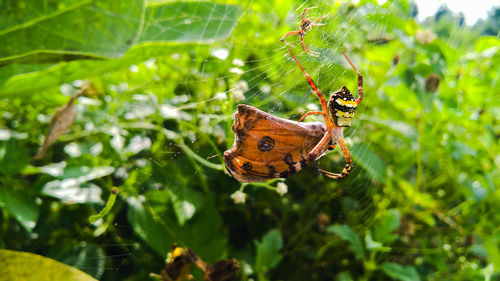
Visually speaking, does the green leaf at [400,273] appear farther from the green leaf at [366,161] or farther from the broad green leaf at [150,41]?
the broad green leaf at [150,41]

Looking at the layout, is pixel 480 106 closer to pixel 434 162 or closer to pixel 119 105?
pixel 434 162

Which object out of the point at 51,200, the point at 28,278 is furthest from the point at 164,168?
the point at 51,200

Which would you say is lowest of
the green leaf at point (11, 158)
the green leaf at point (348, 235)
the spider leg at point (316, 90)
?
the green leaf at point (348, 235)

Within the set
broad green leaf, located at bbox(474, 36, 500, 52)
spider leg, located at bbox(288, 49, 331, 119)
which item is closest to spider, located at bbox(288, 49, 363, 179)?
spider leg, located at bbox(288, 49, 331, 119)

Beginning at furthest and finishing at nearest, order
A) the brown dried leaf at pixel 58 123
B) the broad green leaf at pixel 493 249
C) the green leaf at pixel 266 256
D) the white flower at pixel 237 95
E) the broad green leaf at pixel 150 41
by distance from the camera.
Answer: the broad green leaf at pixel 493 249
the green leaf at pixel 266 256
the brown dried leaf at pixel 58 123
the white flower at pixel 237 95
the broad green leaf at pixel 150 41

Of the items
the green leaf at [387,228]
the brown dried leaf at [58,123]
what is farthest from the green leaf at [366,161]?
the brown dried leaf at [58,123]

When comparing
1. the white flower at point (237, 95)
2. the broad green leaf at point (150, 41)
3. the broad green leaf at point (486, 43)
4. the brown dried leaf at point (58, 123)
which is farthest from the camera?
→ the broad green leaf at point (486, 43)

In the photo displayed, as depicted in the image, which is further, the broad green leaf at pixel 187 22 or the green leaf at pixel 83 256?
the green leaf at pixel 83 256
